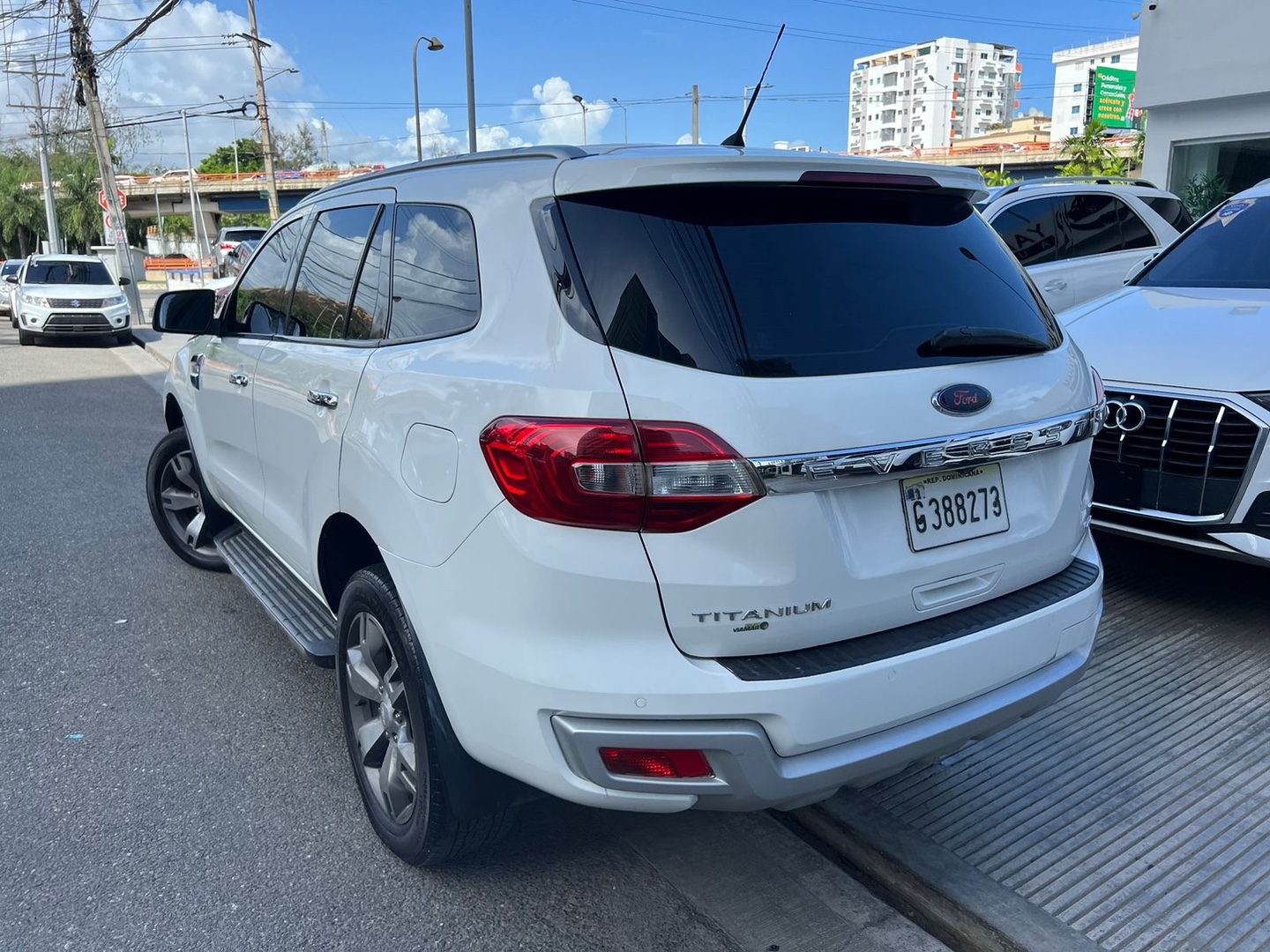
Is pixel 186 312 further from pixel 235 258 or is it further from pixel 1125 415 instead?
pixel 235 258

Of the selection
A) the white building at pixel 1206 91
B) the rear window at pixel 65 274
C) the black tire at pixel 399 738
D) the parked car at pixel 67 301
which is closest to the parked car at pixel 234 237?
the rear window at pixel 65 274

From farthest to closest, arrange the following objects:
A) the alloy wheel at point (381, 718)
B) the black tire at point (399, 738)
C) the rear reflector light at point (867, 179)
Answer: the alloy wheel at point (381, 718)
the black tire at point (399, 738)
the rear reflector light at point (867, 179)

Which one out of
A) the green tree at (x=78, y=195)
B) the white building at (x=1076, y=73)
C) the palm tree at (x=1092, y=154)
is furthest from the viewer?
the white building at (x=1076, y=73)

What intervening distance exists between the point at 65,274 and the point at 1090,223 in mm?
18781

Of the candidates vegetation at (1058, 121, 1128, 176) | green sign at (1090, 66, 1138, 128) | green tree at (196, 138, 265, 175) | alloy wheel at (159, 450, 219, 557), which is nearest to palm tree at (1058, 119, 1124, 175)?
vegetation at (1058, 121, 1128, 176)

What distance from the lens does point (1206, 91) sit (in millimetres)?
16016

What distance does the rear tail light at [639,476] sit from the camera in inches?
80.3

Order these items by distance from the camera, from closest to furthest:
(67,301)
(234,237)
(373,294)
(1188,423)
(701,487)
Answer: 1. (701,487)
2. (373,294)
3. (1188,423)
4. (67,301)
5. (234,237)

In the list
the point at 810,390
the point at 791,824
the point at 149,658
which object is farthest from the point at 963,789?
the point at 149,658

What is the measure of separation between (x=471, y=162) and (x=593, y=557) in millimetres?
1290

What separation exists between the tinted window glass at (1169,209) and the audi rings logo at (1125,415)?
20.1 feet

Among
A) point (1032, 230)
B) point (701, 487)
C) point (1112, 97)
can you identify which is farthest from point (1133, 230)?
point (1112, 97)

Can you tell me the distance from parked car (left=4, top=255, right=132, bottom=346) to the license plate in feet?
65.9

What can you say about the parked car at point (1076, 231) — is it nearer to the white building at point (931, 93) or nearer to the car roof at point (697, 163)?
the car roof at point (697, 163)
